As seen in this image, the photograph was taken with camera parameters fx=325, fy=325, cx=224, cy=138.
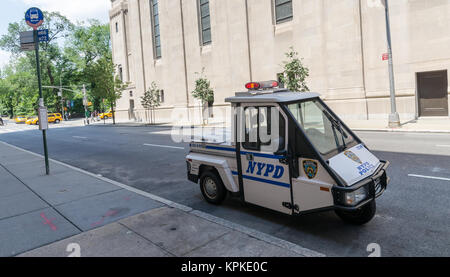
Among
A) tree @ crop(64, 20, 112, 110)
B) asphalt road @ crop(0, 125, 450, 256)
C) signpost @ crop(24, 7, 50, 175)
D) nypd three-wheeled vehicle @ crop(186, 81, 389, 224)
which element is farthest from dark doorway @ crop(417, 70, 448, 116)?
tree @ crop(64, 20, 112, 110)

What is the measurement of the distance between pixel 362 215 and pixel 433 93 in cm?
1991

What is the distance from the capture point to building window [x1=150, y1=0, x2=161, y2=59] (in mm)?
45500

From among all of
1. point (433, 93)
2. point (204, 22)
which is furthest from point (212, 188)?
point (204, 22)

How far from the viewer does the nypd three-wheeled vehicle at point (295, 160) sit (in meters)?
4.57

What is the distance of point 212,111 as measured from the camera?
37438 mm

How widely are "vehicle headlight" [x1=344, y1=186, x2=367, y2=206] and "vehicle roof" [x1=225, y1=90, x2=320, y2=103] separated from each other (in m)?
1.63

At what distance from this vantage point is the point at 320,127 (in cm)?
537

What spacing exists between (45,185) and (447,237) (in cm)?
912

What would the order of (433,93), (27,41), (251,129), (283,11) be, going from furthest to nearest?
1. (283,11)
2. (433,93)
3. (27,41)
4. (251,129)

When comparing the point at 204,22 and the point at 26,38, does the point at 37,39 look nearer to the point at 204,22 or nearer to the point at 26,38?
the point at 26,38

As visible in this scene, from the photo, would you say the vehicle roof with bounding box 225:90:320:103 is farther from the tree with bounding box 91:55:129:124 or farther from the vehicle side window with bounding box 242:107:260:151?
the tree with bounding box 91:55:129:124

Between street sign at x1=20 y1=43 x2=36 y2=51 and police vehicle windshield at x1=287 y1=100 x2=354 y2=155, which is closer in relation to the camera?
police vehicle windshield at x1=287 y1=100 x2=354 y2=155
